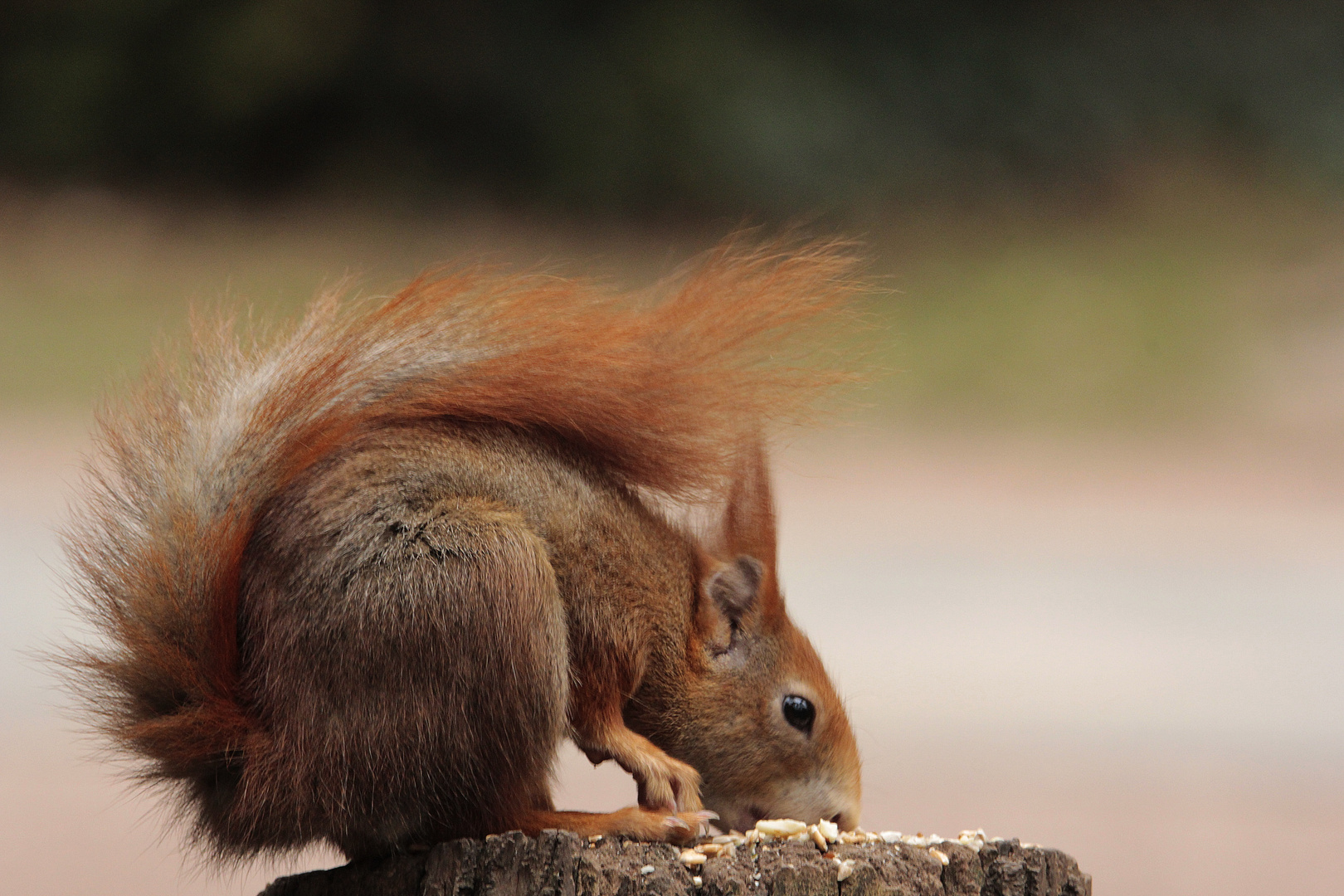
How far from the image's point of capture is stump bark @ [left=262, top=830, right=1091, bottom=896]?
3.34 feet

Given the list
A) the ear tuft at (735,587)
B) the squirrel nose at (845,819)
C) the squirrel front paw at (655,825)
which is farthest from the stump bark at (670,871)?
the ear tuft at (735,587)

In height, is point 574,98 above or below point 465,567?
above

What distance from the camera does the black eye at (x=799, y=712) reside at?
1.24 metres

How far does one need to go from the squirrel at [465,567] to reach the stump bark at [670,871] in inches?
1.3

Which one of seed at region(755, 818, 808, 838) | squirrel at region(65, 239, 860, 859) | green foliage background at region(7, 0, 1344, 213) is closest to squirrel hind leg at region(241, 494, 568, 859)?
squirrel at region(65, 239, 860, 859)

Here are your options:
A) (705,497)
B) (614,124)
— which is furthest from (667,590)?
(614,124)

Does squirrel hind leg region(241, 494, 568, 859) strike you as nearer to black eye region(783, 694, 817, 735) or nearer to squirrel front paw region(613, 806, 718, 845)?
squirrel front paw region(613, 806, 718, 845)

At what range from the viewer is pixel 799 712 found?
124cm

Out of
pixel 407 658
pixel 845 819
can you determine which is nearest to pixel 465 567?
pixel 407 658

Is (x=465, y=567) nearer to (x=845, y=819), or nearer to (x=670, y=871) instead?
(x=670, y=871)

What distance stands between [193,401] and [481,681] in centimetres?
44

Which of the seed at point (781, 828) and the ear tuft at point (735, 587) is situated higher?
the ear tuft at point (735, 587)

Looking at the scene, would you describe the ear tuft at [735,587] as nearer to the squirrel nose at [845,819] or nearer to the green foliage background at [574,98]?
the squirrel nose at [845,819]

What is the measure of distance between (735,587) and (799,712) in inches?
5.9
